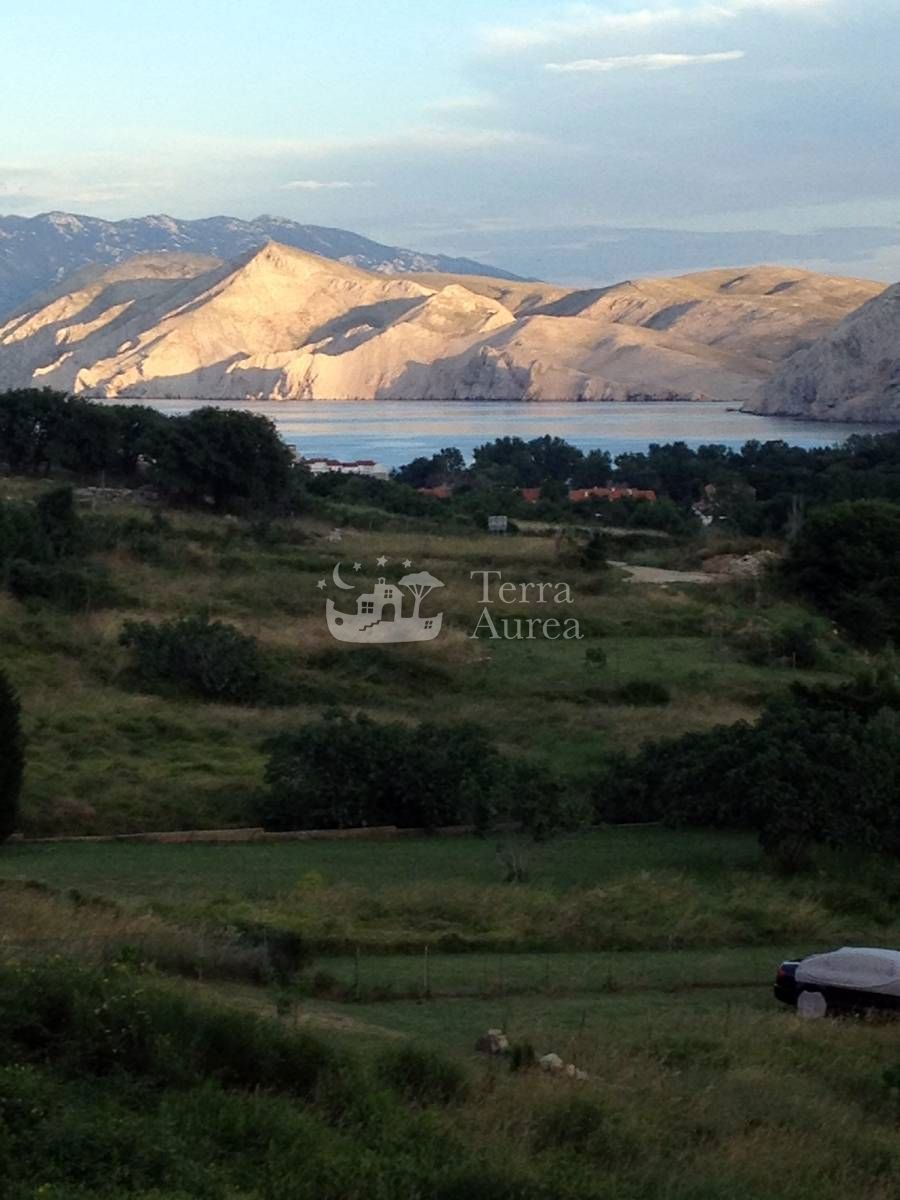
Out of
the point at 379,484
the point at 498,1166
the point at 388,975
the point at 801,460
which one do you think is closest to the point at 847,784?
the point at 388,975

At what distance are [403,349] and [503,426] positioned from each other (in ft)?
203

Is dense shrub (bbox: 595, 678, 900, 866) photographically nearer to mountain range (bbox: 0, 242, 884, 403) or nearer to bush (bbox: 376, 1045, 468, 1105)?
bush (bbox: 376, 1045, 468, 1105)

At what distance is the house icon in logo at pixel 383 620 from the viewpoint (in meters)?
22.9

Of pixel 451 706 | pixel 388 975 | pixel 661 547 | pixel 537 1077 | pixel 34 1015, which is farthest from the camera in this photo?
pixel 661 547

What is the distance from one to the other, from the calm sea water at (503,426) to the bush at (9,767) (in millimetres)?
62081

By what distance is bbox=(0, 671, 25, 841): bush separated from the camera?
44.8ft

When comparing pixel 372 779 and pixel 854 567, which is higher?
pixel 854 567

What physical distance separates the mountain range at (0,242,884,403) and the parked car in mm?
145748

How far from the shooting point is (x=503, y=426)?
115 m

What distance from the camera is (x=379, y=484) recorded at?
47.8 m

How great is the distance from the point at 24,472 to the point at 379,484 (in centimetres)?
1142

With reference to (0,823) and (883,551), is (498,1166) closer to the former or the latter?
(0,823)

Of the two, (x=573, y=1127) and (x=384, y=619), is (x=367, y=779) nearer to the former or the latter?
(x=573, y=1127)

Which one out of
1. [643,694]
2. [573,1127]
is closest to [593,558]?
[643,694]
